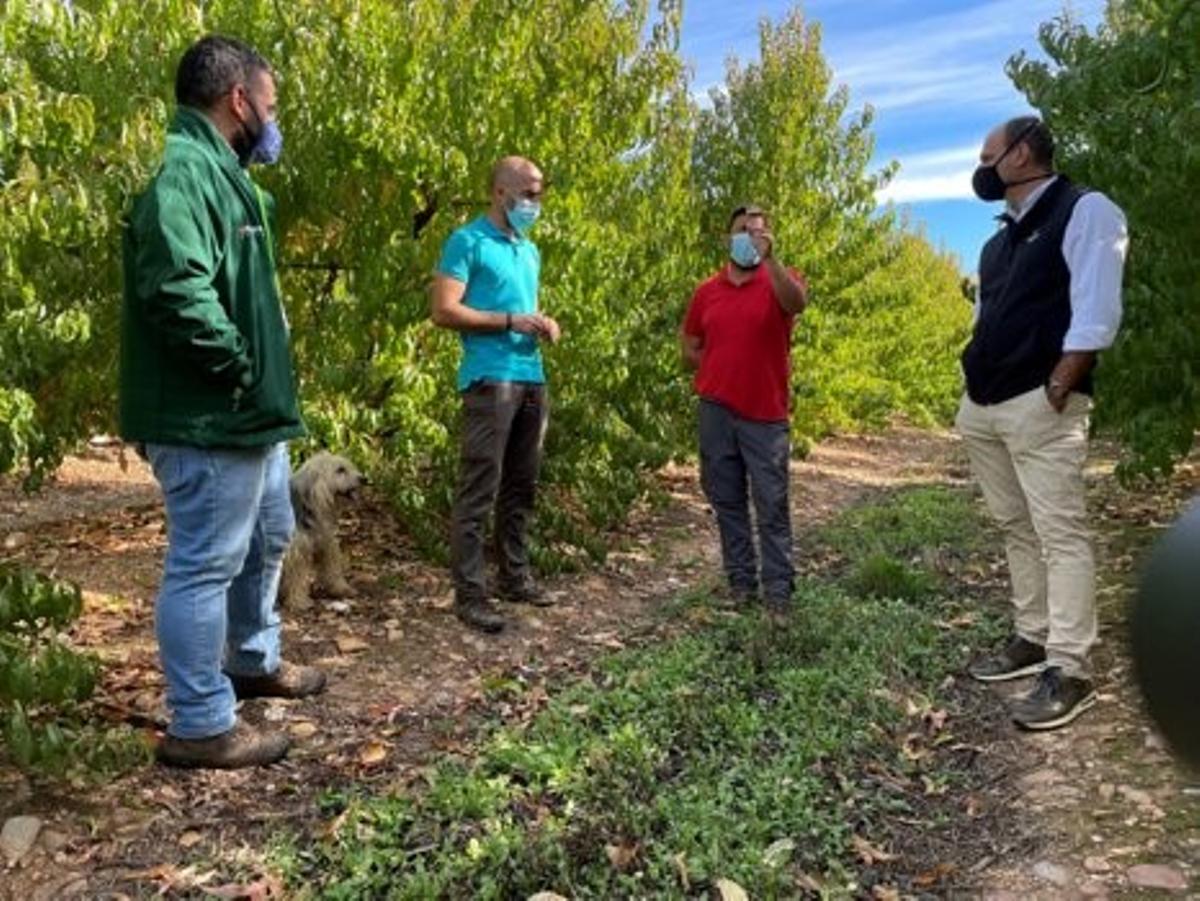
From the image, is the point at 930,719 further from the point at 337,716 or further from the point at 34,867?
the point at 34,867

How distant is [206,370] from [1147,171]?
3888 millimetres

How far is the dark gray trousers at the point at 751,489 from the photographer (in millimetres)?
5297

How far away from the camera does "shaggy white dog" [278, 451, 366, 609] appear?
5.24 m

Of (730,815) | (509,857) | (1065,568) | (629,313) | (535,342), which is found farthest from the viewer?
(629,313)

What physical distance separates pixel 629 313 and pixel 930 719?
13.2 feet

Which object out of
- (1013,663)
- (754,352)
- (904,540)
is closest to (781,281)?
(754,352)

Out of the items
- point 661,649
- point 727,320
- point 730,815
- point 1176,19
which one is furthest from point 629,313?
point 730,815

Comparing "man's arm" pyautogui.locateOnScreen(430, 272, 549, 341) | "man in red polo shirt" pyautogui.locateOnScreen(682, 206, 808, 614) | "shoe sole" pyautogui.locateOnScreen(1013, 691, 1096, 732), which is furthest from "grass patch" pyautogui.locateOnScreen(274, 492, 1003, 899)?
"man's arm" pyautogui.locateOnScreen(430, 272, 549, 341)

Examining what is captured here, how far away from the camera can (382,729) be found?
12.9 feet

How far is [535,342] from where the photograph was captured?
5.26 metres

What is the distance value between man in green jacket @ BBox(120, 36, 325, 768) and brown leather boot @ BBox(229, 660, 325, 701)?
0.51m

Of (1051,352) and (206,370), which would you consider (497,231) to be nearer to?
(206,370)

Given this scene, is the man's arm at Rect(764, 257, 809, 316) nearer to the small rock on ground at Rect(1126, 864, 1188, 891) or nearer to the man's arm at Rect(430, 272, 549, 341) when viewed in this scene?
the man's arm at Rect(430, 272, 549, 341)

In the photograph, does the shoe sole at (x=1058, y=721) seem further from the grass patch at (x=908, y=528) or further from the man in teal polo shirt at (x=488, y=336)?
the grass patch at (x=908, y=528)
